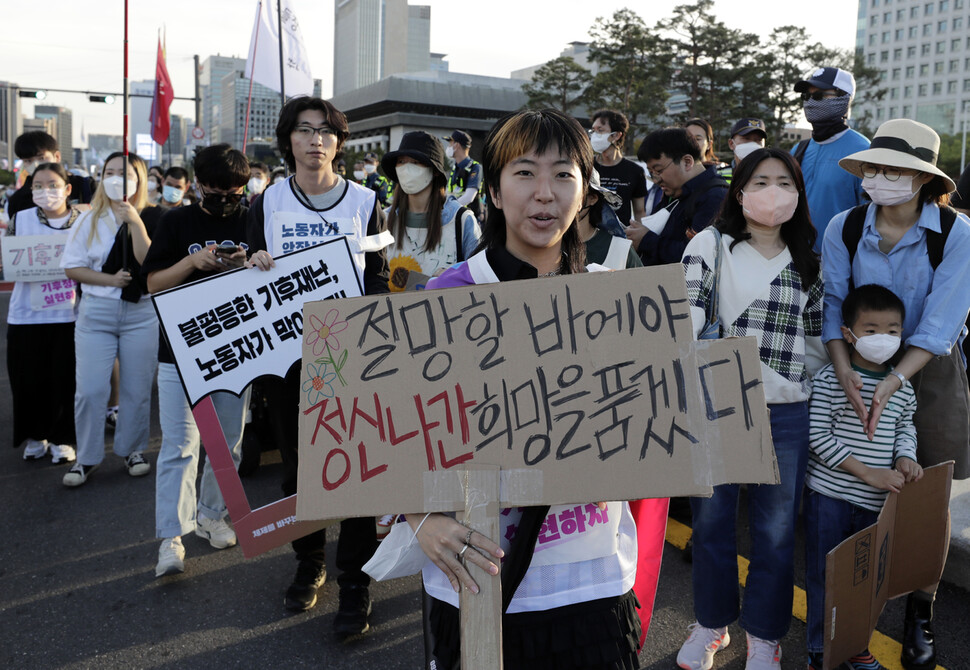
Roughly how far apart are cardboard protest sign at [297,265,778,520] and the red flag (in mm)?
9926

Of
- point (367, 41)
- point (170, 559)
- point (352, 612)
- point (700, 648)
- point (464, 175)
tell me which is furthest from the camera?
point (367, 41)

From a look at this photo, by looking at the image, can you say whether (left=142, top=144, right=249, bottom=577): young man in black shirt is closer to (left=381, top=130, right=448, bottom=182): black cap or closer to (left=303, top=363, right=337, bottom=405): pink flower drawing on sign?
(left=381, top=130, right=448, bottom=182): black cap

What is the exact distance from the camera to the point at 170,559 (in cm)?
359

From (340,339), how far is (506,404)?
0.35 meters

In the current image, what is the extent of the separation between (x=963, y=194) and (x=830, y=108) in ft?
4.93

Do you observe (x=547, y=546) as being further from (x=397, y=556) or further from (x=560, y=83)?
(x=560, y=83)

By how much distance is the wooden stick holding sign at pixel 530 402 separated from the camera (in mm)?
1393

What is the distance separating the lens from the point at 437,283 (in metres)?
1.71

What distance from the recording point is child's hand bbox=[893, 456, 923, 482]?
2.71 m

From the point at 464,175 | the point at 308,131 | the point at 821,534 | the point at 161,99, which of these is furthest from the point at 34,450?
the point at 161,99

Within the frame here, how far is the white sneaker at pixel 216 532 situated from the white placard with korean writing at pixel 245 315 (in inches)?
53.4

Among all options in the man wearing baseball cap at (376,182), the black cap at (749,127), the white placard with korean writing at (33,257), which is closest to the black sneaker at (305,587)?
the white placard with korean writing at (33,257)

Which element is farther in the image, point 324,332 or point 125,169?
point 125,169

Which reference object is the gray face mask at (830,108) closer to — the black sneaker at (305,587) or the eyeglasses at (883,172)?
the eyeglasses at (883,172)
